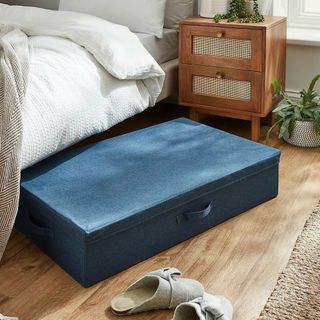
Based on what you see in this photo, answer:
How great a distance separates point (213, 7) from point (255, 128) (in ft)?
2.23

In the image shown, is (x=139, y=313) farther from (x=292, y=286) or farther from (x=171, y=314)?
(x=292, y=286)

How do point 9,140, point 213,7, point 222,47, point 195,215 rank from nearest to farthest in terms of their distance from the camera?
point 9,140
point 195,215
point 222,47
point 213,7

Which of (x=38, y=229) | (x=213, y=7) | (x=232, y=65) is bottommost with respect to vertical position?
(x=38, y=229)

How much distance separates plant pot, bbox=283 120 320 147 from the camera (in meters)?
3.26

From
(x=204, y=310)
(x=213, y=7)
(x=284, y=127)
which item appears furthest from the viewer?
(x=213, y=7)

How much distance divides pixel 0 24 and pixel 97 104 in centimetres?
77

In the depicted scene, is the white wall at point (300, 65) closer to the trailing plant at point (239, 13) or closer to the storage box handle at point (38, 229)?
the trailing plant at point (239, 13)

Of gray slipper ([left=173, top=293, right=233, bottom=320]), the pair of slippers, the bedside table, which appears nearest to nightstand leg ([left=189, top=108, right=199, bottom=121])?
the bedside table

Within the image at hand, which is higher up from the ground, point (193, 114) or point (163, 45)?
point (163, 45)

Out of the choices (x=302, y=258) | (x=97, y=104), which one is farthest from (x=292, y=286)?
(x=97, y=104)

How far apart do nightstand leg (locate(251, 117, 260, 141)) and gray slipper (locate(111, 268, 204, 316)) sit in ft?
4.86

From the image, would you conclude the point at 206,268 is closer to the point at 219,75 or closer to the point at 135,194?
the point at 135,194

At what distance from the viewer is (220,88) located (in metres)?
3.41

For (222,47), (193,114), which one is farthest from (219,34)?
(193,114)
